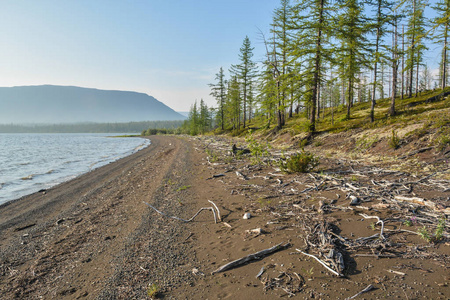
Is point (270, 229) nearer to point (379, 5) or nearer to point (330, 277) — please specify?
point (330, 277)

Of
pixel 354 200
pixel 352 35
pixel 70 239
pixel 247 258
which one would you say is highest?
pixel 352 35

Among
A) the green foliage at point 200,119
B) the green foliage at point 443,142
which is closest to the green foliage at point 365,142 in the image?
the green foliage at point 443,142

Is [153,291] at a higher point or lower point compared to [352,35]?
lower

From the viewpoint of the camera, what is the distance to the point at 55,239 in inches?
270

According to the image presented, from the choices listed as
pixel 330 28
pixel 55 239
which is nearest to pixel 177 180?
pixel 55 239

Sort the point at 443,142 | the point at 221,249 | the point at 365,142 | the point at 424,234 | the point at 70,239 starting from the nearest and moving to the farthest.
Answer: the point at 424,234 < the point at 221,249 < the point at 70,239 < the point at 443,142 < the point at 365,142

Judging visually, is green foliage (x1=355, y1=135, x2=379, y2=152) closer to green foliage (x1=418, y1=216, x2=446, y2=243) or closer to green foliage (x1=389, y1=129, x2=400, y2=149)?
green foliage (x1=389, y1=129, x2=400, y2=149)

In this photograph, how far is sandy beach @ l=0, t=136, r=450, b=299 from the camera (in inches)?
133

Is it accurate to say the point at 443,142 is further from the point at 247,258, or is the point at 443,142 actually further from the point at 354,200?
the point at 247,258

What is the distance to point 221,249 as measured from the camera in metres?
4.89

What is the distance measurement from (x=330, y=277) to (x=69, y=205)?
11.5 m

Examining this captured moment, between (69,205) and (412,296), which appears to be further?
(69,205)

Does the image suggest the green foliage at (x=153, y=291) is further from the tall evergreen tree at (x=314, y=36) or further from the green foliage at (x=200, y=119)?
the green foliage at (x=200, y=119)

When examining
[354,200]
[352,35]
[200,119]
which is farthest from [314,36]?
[200,119]
